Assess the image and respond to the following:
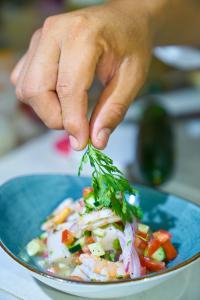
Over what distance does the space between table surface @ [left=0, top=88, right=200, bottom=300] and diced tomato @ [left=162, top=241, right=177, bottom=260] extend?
4cm

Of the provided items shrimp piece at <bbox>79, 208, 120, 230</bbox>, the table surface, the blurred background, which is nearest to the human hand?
shrimp piece at <bbox>79, 208, 120, 230</bbox>

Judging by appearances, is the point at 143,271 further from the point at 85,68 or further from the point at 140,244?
the point at 85,68

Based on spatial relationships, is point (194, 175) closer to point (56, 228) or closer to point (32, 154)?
point (32, 154)

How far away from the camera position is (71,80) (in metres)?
0.76

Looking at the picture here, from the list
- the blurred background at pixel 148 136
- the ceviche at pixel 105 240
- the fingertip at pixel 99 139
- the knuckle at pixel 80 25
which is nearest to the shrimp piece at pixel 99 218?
the ceviche at pixel 105 240

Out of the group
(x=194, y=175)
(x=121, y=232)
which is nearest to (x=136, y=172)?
(x=194, y=175)

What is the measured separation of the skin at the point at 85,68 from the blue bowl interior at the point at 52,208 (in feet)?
0.54

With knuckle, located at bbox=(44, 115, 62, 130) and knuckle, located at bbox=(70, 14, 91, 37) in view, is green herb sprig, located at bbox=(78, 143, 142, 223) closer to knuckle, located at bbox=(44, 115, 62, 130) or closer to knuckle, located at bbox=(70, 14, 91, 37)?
knuckle, located at bbox=(44, 115, 62, 130)

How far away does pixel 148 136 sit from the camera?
1300 mm

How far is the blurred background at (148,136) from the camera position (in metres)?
1.28

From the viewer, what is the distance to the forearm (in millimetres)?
920

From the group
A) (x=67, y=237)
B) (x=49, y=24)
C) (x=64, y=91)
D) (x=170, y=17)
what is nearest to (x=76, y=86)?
(x=64, y=91)

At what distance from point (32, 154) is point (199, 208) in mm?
660

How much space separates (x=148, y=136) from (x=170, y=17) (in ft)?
1.04
